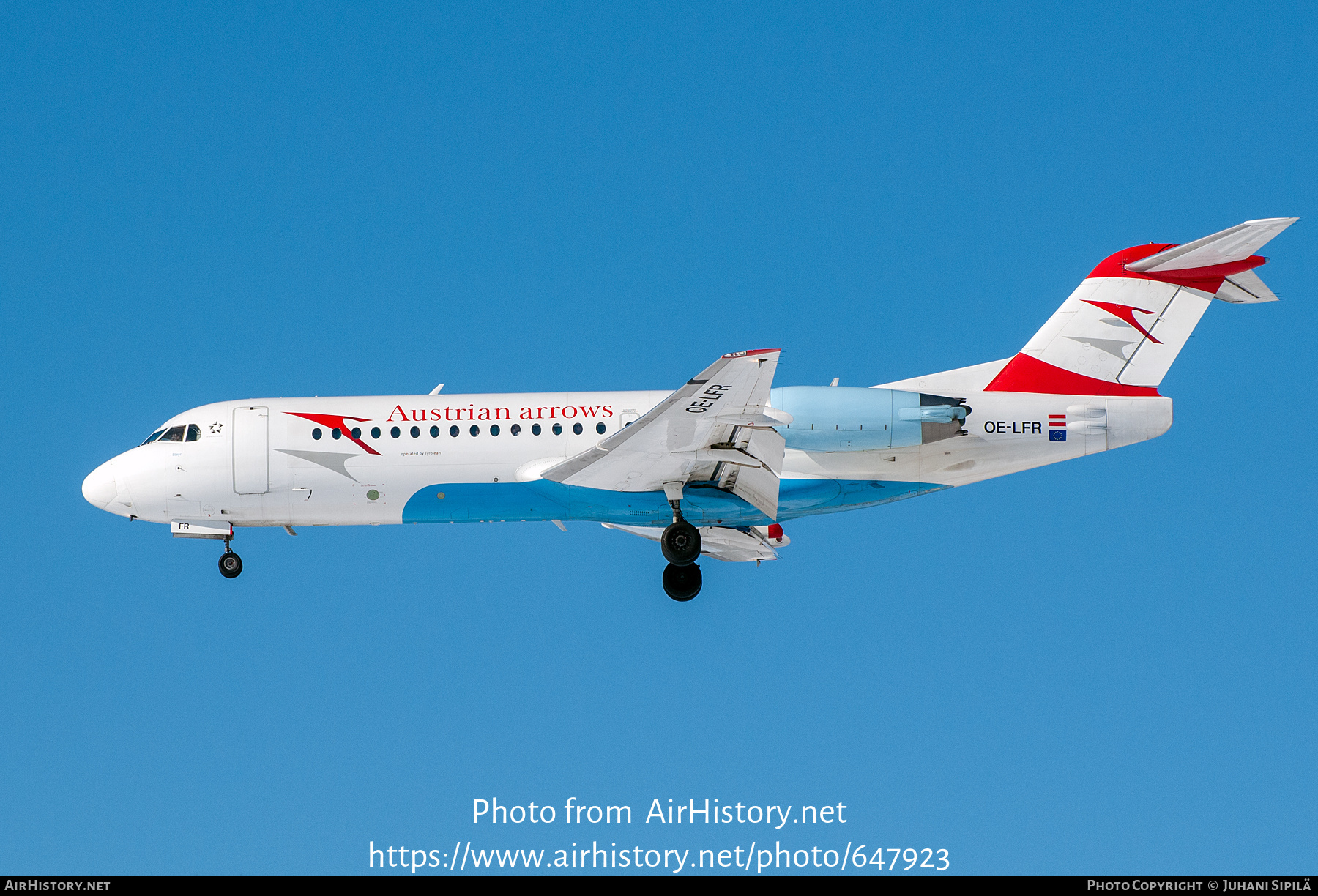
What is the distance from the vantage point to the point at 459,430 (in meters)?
22.1

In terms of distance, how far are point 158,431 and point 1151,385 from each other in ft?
57.0

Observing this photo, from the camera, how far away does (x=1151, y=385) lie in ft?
73.4

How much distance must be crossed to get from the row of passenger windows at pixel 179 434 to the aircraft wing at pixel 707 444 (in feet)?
20.9

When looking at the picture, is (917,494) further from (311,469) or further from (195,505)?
(195,505)

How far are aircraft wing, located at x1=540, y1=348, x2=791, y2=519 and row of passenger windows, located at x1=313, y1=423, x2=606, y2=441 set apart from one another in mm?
898

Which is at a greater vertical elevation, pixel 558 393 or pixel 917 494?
pixel 558 393

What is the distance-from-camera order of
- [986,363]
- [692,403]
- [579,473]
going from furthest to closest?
[986,363] → [579,473] → [692,403]

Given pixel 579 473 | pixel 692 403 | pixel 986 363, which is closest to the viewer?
pixel 692 403

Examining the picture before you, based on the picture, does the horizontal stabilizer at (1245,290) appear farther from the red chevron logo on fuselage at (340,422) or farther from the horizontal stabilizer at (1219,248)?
the red chevron logo on fuselage at (340,422)

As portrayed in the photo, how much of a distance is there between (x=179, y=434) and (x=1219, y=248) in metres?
18.2

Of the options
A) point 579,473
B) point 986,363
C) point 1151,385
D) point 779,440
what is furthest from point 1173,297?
point 579,473

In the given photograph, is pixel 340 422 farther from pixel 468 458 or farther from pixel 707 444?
pixel 707 444

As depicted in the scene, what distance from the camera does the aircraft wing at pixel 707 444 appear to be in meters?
18.7

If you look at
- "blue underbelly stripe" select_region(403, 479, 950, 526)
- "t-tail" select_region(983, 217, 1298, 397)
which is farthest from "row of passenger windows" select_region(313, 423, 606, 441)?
"t-tail" select_region(983, 217, 1298, 397)
